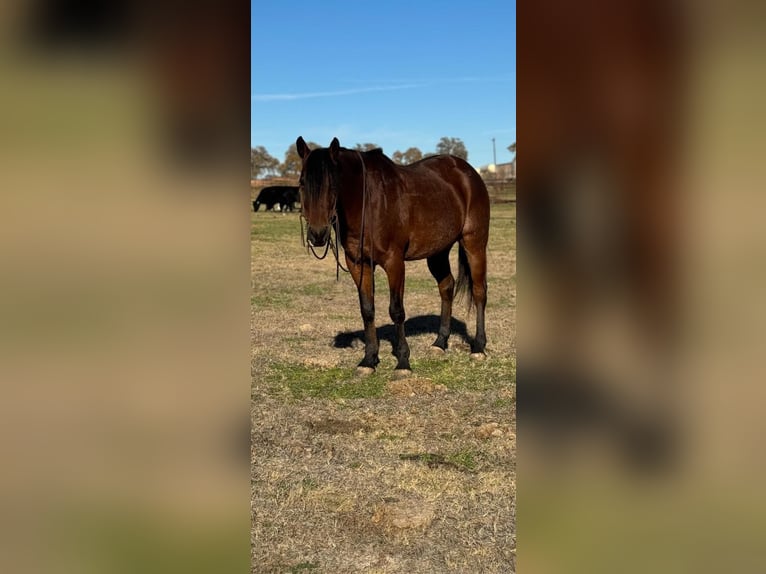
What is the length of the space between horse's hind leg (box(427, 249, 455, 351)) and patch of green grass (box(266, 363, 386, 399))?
1.28 m

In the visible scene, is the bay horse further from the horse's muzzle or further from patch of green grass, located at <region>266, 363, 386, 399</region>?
patch of green grass, located at <region>266, 363, 386, 399</region>

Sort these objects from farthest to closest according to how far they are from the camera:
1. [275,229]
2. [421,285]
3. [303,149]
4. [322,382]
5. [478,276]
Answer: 1. [275,229]
2. [421,285]
3. [478,276]
4. [322,382]
5. [303,149]

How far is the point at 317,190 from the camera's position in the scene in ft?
16.7

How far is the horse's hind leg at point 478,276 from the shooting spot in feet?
23.4

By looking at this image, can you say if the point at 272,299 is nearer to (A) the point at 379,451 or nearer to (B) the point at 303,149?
(B) the point at 303,149

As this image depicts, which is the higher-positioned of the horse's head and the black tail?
the horse's head

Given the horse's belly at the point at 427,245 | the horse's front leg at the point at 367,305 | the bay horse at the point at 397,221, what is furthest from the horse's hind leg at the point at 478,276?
the horse's front leg at the point at 367,305

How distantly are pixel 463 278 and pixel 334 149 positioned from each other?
2.59 meters

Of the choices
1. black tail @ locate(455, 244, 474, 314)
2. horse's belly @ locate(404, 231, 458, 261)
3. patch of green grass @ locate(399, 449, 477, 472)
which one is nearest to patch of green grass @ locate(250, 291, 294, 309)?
black tail @ locate(455, 244, 474, 314)

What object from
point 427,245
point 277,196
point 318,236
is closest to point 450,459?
point 318,236

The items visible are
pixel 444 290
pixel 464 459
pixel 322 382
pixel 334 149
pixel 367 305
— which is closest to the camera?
pixel 464 459

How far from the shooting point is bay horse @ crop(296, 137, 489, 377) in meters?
5.46

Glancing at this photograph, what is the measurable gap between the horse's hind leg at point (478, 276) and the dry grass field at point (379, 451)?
0.22 metres
